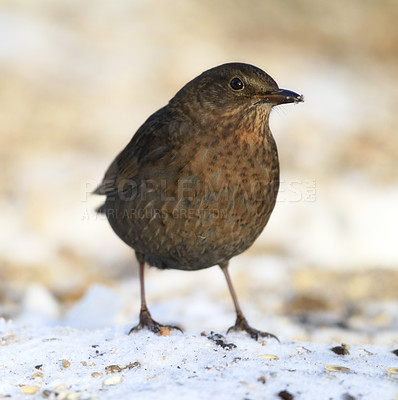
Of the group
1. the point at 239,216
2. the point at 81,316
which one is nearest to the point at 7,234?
the point at 81,316

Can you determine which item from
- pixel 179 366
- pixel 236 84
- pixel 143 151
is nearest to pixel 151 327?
pixel 179 366

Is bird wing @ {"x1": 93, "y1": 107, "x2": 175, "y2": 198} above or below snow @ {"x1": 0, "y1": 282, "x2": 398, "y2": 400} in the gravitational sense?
above

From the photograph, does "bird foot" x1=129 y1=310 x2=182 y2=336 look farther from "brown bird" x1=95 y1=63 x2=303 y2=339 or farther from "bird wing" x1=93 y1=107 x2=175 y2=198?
"bird wing" x1=93 y1=107 x2=175 y2=198

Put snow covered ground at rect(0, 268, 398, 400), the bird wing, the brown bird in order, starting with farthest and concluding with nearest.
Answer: the bird wing, the brown bird, snow covered ground at rect(0, 268, 398, 400)

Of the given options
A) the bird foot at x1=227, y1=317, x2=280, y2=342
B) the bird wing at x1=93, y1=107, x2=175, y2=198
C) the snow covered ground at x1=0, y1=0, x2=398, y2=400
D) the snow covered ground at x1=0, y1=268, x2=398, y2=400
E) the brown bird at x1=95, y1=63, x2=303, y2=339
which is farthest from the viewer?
the bird foot at x1=227, y1=317, x2=280, y2=342

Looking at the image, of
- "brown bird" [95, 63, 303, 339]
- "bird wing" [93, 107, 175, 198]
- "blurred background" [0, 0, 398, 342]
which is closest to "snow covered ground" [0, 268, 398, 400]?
"brown bird" [95, 63, 303, 339]

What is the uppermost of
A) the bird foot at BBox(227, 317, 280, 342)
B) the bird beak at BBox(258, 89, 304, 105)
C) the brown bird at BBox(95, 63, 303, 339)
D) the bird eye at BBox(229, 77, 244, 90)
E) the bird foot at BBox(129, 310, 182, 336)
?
the bird eye at BBox(229, 77, 244, 90)
